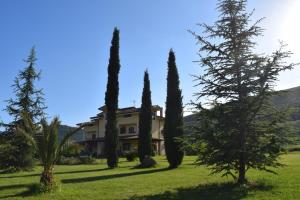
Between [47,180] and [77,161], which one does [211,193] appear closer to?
[47,180]

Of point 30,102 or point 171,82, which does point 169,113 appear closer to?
point 171,82

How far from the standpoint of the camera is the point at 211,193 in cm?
1507

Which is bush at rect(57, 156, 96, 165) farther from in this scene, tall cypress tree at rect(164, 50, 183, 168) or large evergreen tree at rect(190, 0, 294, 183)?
large evergreen tree at rect(190, 0, 294, 183)

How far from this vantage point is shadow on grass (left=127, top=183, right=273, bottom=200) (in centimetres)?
1434

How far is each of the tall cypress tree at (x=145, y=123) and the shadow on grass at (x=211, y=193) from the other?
23077mm

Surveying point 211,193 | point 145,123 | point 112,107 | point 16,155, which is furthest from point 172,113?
point 211,193

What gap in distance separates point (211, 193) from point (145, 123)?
2638cm

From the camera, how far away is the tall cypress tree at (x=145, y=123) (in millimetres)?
39438

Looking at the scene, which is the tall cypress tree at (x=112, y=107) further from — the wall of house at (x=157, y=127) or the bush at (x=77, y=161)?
the wall of house at (x=157, y=127)

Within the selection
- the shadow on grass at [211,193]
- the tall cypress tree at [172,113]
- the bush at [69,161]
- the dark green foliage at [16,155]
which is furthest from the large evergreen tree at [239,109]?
the bush at [69,161]

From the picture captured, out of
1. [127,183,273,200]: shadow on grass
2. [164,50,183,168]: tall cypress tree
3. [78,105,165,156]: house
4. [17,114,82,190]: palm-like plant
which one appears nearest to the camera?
[127,183,273,200]: shadow on grass

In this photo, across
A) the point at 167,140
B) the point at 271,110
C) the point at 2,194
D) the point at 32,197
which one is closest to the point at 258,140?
the point at 271,110

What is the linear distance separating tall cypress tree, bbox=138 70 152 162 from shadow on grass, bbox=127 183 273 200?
23.1m

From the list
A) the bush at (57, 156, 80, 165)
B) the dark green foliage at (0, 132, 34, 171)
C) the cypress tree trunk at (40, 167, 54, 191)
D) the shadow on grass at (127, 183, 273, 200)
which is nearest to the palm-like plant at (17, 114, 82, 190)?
the cypress tree trunk at (40, 167, 54, 191)
